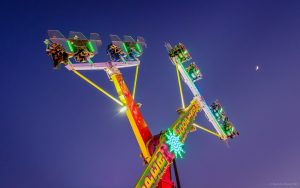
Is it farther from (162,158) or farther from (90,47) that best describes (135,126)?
(90,47)

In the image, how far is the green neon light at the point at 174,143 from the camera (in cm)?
1141

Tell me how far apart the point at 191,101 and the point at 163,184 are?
580cm

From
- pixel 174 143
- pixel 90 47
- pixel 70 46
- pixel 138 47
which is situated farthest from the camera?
pixel 138 47

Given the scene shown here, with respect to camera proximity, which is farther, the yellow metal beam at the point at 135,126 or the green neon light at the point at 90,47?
the green neon light at the point at 90,47

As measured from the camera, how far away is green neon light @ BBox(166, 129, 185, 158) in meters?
11.4

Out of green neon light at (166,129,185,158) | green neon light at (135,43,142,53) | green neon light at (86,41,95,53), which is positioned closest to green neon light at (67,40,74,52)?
green neon light at (86,41,95,53)

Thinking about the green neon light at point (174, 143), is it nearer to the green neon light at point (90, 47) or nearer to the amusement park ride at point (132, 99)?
the amusement park ride at point (132, 99)

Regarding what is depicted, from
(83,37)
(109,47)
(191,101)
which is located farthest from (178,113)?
(83,37)

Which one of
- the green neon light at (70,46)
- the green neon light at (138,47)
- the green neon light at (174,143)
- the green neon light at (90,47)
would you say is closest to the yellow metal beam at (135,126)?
the green neon light at (174,143)

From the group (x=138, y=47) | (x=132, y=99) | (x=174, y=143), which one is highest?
(x=138, y=47)

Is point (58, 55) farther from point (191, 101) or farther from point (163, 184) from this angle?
point (191, 101)

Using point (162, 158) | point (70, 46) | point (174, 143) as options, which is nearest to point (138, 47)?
point (70, 46)

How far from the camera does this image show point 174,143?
11633 mm

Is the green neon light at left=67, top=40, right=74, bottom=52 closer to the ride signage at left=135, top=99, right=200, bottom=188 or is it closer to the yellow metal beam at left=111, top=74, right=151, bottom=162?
the yellow metal beam at left=111, top=74, right=151, bottom=162
